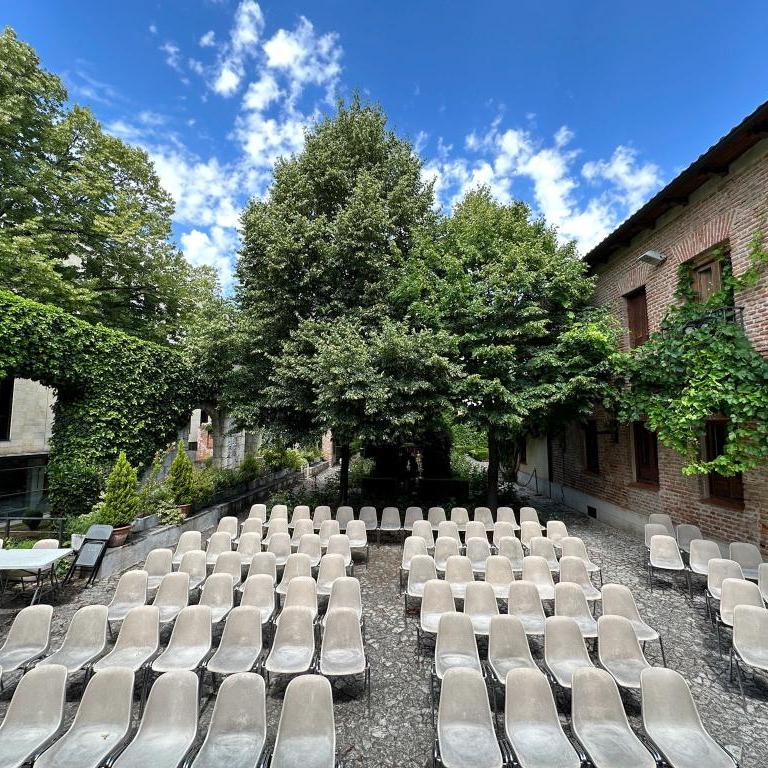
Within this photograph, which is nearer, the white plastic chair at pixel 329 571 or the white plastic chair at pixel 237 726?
the white plastic chair at pixel 237 726

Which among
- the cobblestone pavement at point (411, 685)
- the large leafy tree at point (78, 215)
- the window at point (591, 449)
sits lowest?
the cobblestone pavement at point (411, 685)

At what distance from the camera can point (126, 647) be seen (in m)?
4.09

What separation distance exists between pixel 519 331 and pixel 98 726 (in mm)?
8250

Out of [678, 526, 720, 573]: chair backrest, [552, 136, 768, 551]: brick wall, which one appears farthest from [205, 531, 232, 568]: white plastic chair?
[552, 136, 768, 551]: brick wall

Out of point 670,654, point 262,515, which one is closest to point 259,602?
point 262,515

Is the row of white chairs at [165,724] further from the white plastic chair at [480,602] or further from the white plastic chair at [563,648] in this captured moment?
the white plastic chair at [480,602]

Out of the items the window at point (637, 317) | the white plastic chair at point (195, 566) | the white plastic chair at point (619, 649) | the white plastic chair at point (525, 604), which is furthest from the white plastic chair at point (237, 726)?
the window at point (637, 317)

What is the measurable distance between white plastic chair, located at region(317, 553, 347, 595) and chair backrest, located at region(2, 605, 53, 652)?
2961mm

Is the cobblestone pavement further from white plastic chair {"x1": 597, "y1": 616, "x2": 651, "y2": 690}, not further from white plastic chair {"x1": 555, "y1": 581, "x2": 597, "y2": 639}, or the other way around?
white plastic chair {"x1": 555, "y1": 581, "x2": 597, "y2": 639}

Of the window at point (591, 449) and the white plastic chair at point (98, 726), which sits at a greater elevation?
the window at point (591, 449)

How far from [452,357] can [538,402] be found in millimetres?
2096

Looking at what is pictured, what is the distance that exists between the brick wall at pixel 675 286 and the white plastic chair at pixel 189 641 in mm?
8478

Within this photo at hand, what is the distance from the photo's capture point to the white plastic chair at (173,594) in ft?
16.6

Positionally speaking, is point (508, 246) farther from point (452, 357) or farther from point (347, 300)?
point (347, 300)
